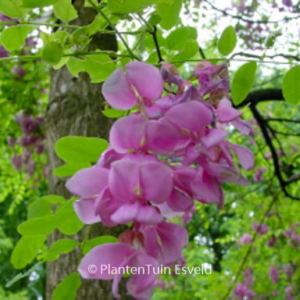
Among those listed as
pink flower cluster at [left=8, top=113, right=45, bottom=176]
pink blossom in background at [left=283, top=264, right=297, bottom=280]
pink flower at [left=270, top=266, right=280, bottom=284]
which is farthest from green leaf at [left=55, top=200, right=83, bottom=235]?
pink flower at [left=270, top=266, right=280, bottom=284]

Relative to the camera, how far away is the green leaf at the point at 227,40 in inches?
28.3

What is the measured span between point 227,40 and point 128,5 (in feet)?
0.75

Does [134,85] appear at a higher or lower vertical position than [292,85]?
higher

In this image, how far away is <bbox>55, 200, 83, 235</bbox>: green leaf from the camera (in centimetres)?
64

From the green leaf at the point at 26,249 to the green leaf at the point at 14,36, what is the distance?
332 millimetres

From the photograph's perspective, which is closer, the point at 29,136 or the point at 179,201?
the point at 179,201

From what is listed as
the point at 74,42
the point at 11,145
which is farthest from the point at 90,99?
the point at 11,145

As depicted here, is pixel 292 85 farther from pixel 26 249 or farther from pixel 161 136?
pixel 26 249

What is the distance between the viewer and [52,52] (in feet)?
1.78

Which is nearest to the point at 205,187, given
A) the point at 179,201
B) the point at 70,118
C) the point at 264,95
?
the point at 179,201

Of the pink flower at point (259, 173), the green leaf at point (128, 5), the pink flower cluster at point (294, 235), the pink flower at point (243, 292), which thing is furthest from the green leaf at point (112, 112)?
the pink flower at point (259, 173)

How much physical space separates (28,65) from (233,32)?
175cm

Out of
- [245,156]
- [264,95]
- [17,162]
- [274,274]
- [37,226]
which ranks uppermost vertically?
[245,156]

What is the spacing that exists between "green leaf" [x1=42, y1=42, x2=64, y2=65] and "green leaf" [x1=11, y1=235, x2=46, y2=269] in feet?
1.06
